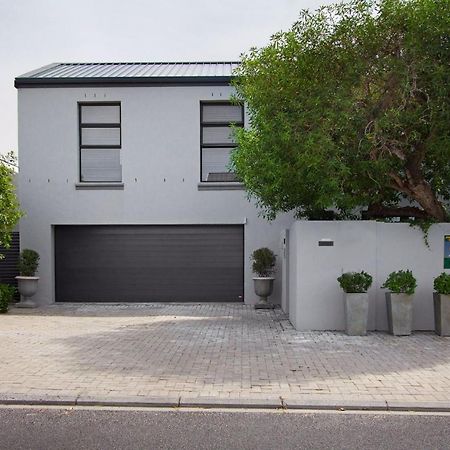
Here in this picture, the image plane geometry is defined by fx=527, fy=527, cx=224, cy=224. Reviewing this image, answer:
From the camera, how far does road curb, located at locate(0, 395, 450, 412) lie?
591 cm

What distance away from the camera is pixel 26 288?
14875mm

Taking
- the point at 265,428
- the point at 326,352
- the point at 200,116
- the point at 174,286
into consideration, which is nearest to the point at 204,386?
the point at 265,428

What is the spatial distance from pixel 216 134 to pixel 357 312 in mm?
7777

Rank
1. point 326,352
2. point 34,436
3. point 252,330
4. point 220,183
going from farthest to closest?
point 220,183 → point 252,330 → point 326,352 → point 34,436

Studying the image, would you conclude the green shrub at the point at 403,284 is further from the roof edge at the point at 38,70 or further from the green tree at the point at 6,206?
the roof edge at the point at 38,70

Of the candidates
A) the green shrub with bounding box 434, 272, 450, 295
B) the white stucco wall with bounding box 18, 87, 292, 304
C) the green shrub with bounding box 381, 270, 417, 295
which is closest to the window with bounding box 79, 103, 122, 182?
the white stucco wall with bounding box 18, 87, 292, 304

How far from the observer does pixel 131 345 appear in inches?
362

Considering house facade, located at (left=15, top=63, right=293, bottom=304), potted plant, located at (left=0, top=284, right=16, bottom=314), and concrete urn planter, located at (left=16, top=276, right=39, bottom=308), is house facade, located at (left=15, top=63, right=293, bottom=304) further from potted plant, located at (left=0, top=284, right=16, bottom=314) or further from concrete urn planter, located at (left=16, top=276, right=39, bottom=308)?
potted plant, located at (left=0, top=284, right=16, bottom=314)

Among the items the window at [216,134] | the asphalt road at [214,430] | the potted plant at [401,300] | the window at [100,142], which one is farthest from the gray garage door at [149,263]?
the asphalt road at [214,430]

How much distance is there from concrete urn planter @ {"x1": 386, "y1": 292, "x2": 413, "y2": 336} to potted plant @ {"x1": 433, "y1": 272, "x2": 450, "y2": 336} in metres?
0.54

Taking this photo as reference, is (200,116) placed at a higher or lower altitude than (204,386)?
higher

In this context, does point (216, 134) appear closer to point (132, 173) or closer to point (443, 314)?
point (132, 173)

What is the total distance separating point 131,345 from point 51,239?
7.56 meters

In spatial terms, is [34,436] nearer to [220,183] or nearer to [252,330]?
[252,330]
